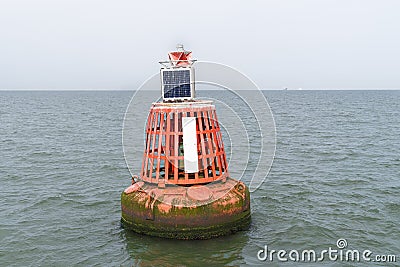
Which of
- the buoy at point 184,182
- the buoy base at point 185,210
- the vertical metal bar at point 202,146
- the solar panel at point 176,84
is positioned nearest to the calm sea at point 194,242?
the buoy base at point 185,210

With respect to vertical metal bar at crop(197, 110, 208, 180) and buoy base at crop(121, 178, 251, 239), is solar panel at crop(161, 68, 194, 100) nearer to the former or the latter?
vertical metal bar at crop(197, 110, 208, 180)

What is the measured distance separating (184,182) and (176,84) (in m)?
4.36

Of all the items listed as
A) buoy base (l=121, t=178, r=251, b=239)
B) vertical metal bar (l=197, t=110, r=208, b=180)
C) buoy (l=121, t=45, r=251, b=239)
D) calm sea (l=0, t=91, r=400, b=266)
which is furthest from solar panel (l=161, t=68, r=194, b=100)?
calm sea (l=0, t=91, r=400, b=266)

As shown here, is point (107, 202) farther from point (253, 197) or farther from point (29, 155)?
point (29, 155)

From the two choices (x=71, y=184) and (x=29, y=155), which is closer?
(x=71, y=184)

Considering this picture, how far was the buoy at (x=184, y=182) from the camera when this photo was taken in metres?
17.1

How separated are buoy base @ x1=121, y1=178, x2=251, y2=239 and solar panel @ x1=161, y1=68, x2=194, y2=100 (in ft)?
13.4

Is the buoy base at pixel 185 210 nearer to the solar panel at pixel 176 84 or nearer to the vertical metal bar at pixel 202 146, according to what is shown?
the vertical metal bar at pixel 202 146

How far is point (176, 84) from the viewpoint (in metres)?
18.0

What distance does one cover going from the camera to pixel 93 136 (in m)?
48.2

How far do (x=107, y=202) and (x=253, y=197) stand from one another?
847cm

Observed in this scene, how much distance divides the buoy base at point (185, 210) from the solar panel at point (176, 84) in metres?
4.08

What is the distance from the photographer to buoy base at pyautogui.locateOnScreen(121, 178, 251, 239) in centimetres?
1703

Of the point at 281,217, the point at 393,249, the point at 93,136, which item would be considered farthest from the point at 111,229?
the point at 93,136
